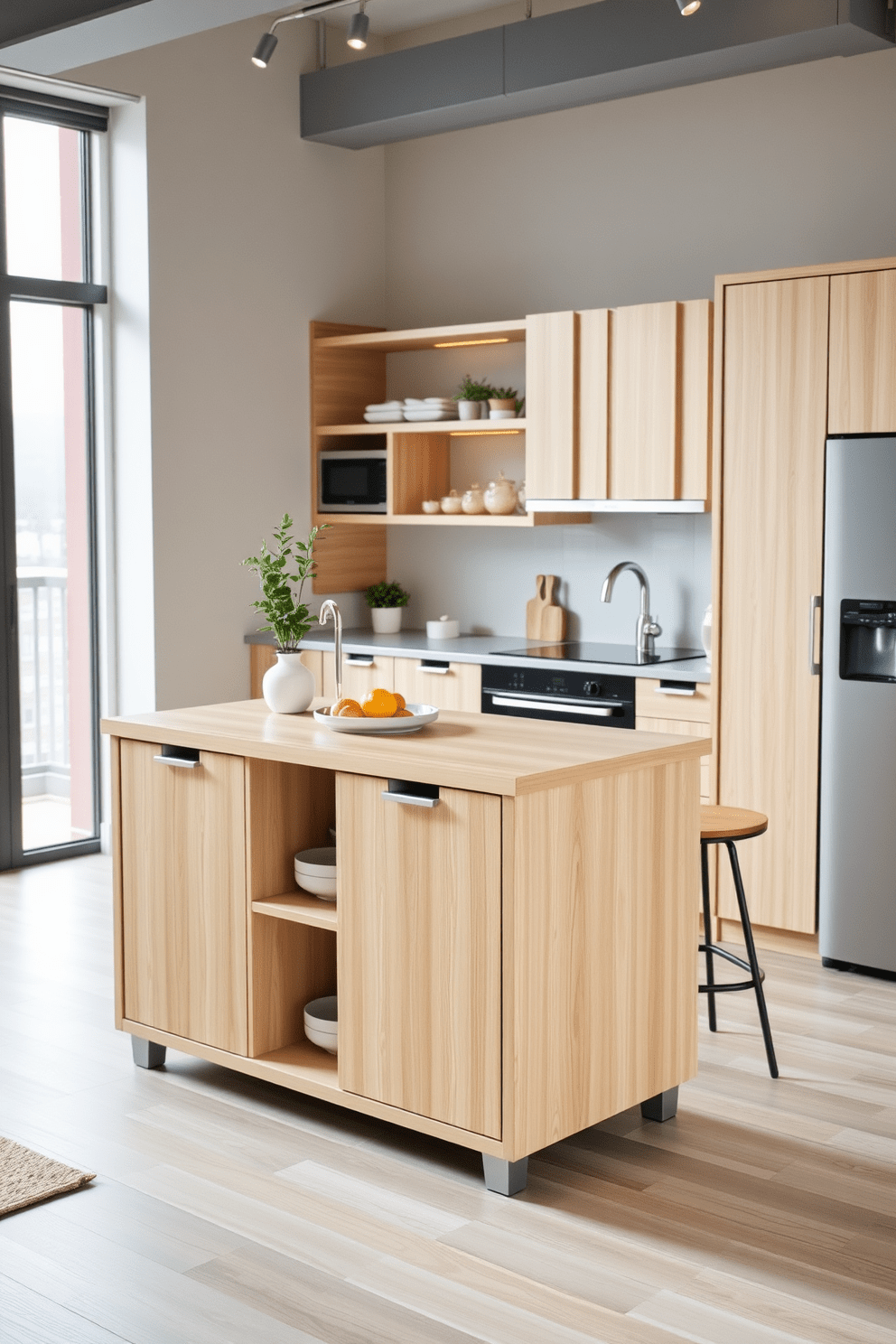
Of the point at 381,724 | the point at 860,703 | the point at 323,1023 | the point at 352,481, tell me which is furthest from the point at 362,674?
the point at 323,1023

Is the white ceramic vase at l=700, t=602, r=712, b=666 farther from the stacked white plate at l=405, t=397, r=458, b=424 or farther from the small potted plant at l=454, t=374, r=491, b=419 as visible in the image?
the stacked white plate at l=405, t=397, r=458, b=424

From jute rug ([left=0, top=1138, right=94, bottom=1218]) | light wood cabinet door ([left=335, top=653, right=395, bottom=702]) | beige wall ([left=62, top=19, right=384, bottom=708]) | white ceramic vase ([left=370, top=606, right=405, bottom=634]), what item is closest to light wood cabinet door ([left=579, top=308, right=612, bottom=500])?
light wood cabinet door ([left=335, top=653, right=395, bottom=702])

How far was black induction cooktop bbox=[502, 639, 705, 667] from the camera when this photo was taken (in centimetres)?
529

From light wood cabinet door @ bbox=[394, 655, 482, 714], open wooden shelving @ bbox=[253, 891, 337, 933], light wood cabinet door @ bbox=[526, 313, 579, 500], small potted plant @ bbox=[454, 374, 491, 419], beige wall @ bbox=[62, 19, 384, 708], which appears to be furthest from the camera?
small potted plant @ bbox=[454, 374, 491, 419]

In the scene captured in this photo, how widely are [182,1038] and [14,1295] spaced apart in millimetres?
1079

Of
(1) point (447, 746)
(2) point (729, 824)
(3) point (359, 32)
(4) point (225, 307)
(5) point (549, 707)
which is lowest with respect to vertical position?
(2) point (729, 824)

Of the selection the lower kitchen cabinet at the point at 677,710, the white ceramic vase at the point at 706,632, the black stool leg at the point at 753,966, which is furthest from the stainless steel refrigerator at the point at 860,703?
the black stool leg at the point at 753,966

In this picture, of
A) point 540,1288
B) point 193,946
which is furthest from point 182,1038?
point 540,1288

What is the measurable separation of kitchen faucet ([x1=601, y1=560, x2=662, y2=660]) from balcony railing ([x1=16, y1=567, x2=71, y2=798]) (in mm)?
2273

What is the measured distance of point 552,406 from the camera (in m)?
5.48

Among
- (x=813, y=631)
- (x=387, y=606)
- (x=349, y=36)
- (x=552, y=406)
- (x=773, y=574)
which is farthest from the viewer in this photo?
(x=387, y=606)

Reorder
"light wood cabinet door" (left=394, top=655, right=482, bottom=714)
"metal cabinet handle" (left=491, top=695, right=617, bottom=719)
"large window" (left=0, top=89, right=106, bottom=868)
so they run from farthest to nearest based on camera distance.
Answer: "large window" (left=0, top=89, right=106, bottom=868) < "light wood cabinet door" (left=394, top=655, right=482, bottom=714) < "metal cabinet handle" (left=491, top=695, right=617, bottom=719)

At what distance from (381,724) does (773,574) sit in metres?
1.83

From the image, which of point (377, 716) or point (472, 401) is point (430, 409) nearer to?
point (472, 401)
